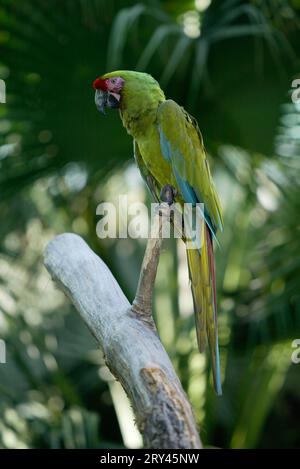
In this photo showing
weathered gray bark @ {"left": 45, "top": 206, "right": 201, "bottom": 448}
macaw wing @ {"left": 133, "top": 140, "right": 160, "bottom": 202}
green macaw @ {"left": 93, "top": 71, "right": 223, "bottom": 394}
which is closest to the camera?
weathered gray bark @ {"left": 45, "top": 206, "right": 201, "bottom": 448}

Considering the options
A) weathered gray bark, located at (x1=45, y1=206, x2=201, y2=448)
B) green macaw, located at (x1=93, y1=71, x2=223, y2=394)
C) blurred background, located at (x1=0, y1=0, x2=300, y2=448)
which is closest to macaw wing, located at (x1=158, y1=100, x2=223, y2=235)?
green macaw, located at (x1=93, y1=71, x2=223, y2=394)

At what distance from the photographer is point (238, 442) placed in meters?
3.16

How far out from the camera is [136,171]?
308cm

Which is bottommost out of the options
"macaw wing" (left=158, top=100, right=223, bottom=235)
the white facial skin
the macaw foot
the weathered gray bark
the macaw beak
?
the weathered gray bark

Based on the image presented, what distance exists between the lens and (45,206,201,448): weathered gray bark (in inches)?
45.4

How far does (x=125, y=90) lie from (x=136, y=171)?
1.32 m

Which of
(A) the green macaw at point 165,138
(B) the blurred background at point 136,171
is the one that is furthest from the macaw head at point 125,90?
(B) the blurred background at point 136,171

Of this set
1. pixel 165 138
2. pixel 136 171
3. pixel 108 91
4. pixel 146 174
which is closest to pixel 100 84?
pixel 108 91

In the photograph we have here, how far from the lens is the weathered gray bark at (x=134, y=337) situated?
115 cm

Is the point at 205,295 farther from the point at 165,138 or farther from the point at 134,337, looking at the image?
the point at 165,138

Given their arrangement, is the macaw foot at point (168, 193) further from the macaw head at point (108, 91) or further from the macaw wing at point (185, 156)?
the macaw head at point (108, 91)

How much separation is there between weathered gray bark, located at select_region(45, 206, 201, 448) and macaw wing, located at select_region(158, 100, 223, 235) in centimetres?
25

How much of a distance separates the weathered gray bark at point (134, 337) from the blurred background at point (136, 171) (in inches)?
40.2

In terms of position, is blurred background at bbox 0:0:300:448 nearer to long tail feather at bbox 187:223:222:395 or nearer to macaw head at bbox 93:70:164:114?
macaw head at bbox 93:70:164:114
